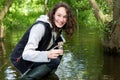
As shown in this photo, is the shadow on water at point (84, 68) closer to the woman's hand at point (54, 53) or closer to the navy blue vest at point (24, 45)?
the navy blue vest at point (24, 45)

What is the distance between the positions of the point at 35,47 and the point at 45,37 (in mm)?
465

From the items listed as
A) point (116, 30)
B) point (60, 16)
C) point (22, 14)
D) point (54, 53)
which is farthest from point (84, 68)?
point (22, 14)

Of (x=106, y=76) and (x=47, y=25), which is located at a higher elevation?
(x=47, y=25)

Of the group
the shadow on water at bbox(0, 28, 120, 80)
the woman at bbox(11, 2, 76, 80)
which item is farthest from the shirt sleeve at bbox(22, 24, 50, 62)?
the shadow on water at bbox(0, 28, 120, 80)

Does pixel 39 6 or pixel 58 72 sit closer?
pixel 58 72

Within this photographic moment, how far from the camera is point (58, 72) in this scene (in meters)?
9.52

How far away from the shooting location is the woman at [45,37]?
5156 millimetres

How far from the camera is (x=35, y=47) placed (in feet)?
17.3

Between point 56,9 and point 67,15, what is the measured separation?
0.68 feet

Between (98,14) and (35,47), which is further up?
(35,47)

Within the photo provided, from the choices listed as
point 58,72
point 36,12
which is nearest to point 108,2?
point 58,72

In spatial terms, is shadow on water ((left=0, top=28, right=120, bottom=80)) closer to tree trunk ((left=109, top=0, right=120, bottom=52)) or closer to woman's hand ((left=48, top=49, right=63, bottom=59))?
tree trunk ((left=109, top=0, right=120, bottom=52))

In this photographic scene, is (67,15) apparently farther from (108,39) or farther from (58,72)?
(108,39)

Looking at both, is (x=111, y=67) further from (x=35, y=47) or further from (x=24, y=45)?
(x=35, y=47)
